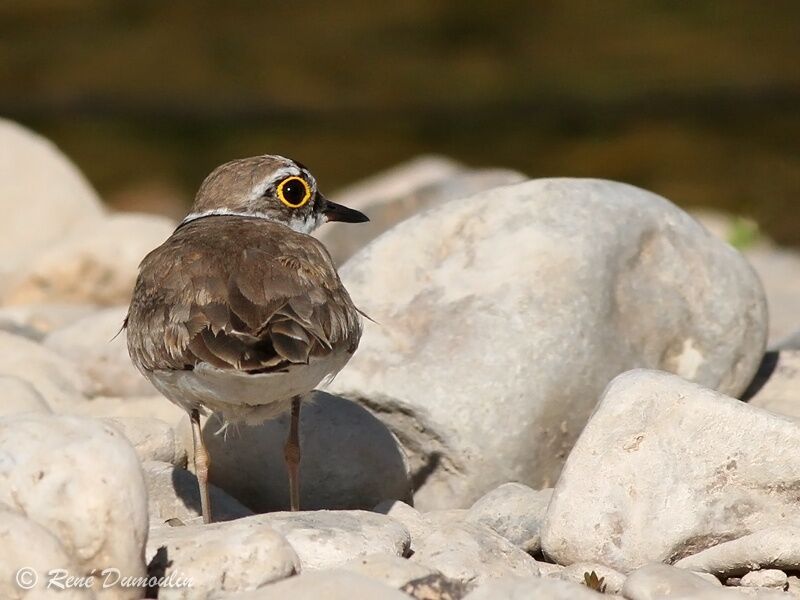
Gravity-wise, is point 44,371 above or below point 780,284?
below

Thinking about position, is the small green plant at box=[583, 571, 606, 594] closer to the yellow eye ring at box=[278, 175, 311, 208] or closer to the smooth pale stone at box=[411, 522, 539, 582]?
the smooth pale stone at box=[411, 522, 539, 582]

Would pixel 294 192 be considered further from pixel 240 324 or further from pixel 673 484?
pixel 673 484

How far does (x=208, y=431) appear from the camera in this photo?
7758 millimetres

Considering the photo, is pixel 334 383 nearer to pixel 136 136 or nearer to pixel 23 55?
pixel 136 136

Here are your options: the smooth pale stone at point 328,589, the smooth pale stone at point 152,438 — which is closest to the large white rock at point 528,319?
the smooth pale stone at point 152,438

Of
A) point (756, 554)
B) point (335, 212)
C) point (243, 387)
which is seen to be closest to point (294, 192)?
point (335, 212)

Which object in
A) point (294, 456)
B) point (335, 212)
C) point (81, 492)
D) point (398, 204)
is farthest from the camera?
point (398, 204)

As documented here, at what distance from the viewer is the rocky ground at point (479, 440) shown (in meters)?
5.09

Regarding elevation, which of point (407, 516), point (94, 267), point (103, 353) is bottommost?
point (94, 267)

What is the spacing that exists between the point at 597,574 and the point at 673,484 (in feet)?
1.87

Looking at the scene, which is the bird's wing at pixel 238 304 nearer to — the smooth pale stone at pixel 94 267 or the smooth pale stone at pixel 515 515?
the smooth pale stone at pixel 515 515

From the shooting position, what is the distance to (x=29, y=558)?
16.0ft

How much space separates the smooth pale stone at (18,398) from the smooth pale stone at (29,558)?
8.94ft

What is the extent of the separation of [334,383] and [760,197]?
45.6 ft
